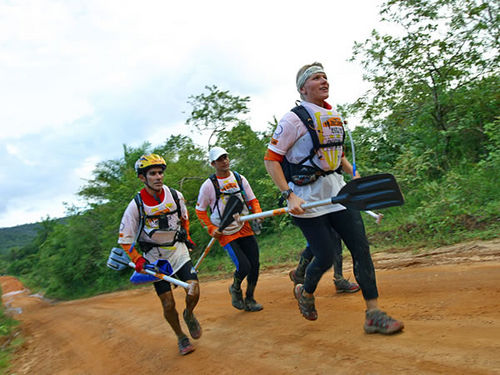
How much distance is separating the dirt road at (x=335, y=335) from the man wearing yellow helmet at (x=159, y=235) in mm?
527

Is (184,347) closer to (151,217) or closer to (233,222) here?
(151,217)

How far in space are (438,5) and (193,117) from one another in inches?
504

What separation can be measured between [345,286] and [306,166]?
2.50 m

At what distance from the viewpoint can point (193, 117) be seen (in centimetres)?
1998

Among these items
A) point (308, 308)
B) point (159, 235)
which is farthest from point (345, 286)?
point (159, 235)

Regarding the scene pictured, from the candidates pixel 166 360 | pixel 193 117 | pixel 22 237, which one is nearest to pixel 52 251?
pixel 193 117

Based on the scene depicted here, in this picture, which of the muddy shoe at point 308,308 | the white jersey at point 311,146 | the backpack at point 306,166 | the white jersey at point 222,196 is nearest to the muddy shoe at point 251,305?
the white jersey at point 222,196

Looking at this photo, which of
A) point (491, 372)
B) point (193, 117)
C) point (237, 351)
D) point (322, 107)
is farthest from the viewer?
→ point (193, 117)

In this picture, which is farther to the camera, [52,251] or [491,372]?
[52,251]

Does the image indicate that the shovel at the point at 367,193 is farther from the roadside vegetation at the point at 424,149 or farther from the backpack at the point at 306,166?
the roadside vegetation at the point at 424,149

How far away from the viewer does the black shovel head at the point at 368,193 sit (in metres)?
3.28

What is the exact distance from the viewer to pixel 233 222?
18.1 ft

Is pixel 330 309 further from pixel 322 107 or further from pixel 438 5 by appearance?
pixel 438 5

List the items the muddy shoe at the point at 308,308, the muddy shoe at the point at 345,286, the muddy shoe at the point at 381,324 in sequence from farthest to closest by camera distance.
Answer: the muddy shoe at the point at 345,286
the muddy shoe at the point at 308,308
the muddy shoe at the point at 381,324
